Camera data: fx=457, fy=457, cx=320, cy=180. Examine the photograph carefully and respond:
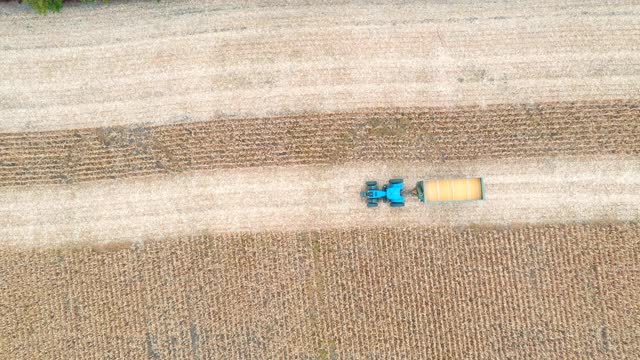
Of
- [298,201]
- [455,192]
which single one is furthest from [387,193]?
[298,201]

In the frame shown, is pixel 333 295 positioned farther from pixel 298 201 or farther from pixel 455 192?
pixel 455 192

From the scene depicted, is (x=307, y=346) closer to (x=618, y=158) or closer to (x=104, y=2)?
(x=618, y=158)

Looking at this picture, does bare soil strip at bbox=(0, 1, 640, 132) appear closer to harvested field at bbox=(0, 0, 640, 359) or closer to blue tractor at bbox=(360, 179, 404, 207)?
harvested field at bbox=(0, 0, 640, 359)

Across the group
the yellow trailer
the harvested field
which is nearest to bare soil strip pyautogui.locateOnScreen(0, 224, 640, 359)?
the harvested field

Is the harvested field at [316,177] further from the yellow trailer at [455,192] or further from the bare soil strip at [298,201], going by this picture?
the yellow trailer at [455,192]

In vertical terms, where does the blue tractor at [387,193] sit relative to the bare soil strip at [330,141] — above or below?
below

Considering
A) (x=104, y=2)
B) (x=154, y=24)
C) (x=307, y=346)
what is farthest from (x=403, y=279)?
(x=104, y=2)

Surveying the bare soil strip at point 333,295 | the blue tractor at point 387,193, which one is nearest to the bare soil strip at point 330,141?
the blue tractor at point 387,193
